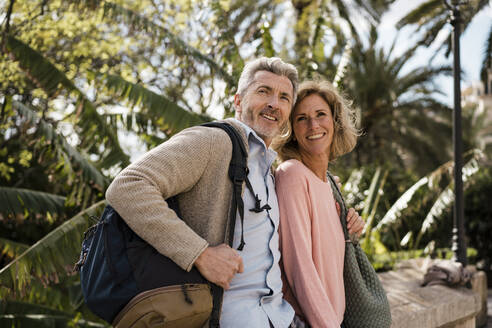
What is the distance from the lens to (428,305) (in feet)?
14.5

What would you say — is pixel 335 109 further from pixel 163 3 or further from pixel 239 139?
pixel 163 3

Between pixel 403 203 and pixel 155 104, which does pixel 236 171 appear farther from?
pixel 403 203

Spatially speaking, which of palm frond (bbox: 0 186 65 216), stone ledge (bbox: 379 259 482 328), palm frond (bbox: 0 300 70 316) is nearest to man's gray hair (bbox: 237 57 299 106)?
stone ledge (bbox: 379 259 482 328)

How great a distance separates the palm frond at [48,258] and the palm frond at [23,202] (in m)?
1.20

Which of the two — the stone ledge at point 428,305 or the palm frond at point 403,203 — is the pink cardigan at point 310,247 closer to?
the stone ledge at point 428,305

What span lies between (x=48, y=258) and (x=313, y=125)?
3.62 m

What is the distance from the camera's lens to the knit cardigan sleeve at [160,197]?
1694 millimetres

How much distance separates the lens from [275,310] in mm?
2051

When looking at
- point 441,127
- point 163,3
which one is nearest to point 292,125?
point 163,3

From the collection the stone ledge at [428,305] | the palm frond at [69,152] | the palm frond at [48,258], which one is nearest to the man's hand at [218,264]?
the stone ledge at [428,305]

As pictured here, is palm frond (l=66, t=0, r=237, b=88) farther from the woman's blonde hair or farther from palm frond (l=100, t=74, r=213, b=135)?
the woman's blonde hair

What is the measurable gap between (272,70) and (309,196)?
2.28 ft

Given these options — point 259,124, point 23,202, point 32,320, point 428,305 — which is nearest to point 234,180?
point 259,124

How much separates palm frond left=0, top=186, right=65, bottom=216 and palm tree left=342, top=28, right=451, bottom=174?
502 inches
